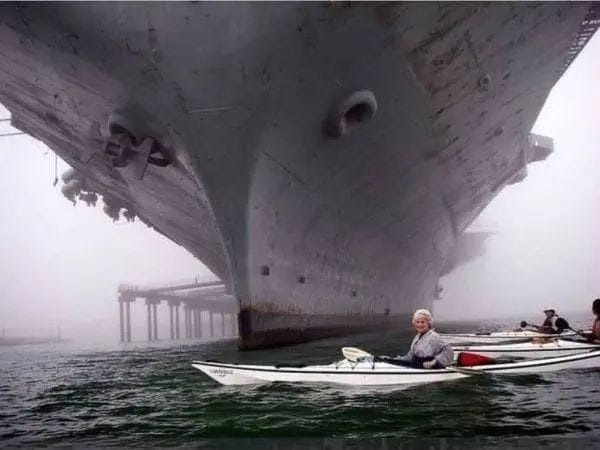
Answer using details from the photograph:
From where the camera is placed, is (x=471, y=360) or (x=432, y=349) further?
(x=471, y=360)

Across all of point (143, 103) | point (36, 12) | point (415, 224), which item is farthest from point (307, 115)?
point (415, 224)

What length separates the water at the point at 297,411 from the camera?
6023 millimetres

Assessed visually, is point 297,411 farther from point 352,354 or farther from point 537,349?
point 537,349

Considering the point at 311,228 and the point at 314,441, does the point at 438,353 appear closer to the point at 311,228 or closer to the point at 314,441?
the point at 314,441

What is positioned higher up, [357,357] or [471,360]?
[357,357]

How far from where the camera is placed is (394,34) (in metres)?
10.9

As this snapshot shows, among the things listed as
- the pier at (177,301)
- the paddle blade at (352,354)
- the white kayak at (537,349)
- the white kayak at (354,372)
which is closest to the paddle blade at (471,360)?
the white kayak at (354,372)

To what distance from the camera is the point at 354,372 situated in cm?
871

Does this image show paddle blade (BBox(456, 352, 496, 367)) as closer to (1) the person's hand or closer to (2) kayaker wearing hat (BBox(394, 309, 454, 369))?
(2) kayaker wearing hat (BBox(394, 309, 454, 369))

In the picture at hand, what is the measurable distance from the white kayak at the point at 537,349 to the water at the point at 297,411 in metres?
1.56

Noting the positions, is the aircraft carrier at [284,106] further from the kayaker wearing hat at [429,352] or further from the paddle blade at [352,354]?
the kayaker wearing hat at [429,352]

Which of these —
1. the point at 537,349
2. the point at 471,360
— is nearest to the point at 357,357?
the point at 471,360

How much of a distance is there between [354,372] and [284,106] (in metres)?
5.82

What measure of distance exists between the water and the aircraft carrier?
465 centimetres
